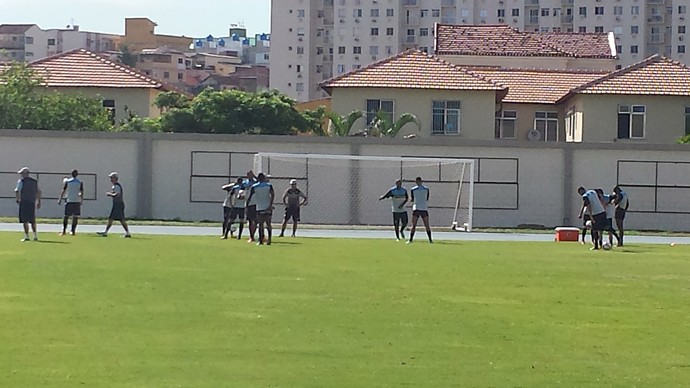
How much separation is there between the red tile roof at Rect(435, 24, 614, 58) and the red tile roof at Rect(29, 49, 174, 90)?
22.7 metres

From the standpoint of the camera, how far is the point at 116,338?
1285 centimetres

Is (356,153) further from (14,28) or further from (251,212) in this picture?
(14,28)

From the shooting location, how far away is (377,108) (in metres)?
54.6

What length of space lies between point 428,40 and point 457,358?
123 metres

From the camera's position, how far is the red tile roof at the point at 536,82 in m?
61.1

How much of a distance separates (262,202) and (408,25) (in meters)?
107

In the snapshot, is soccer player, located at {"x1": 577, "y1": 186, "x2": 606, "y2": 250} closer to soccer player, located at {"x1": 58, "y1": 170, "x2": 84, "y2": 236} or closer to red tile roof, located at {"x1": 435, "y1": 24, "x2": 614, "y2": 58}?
soccer player, located at {"x1": 58, "y1": 170, "x2": 84, "y2": 236}

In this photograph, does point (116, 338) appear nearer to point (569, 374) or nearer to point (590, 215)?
point (569, 374)

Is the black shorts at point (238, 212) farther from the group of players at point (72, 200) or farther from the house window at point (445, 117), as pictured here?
the house window at point (445, 117)

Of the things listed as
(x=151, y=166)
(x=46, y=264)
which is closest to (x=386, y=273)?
(x=46, y=264)

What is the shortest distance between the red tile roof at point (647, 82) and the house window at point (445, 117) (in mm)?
5434

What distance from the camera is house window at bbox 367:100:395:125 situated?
179 feet

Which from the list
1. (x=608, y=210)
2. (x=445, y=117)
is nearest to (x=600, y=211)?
(x=608, y=210)

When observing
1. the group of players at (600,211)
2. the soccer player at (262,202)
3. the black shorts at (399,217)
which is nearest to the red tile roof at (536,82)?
the black shorts at (399,217)
